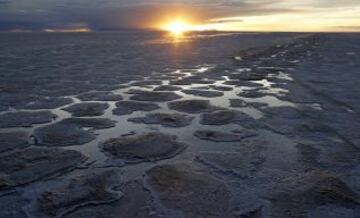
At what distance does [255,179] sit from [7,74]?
31.6 feet

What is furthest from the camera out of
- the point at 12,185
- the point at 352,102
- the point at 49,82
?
the point at 49,82

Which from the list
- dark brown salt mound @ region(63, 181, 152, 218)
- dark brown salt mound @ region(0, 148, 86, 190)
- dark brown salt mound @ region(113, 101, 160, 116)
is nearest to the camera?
dark brown salt mound @ region(63, 181, 152, 218)

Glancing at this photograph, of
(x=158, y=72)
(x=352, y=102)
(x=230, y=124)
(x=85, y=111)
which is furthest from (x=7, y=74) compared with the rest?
(x=352, y=102)

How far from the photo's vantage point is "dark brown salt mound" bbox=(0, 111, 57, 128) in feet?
19.4

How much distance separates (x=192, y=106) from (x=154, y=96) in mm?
1213

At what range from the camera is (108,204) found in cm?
349

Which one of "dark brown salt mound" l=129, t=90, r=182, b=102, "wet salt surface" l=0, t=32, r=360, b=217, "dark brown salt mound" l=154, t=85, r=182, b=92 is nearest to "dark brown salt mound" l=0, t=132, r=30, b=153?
"wet salt surface" l=0, t=32, r=360, b=217

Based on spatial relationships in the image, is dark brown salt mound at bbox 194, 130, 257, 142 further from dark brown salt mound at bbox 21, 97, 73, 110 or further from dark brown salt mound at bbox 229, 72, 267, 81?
dark brown salt mound at bbox 229, 72, 267, 81

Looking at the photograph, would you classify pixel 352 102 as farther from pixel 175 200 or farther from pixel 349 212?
pixel 175 200

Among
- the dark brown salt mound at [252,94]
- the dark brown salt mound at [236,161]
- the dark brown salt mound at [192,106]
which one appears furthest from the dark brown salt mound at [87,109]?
the dark brown salt mound at [252,94]

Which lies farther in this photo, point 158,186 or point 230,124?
point 230,124

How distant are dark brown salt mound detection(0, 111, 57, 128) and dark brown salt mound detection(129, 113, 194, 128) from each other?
4.20 ft

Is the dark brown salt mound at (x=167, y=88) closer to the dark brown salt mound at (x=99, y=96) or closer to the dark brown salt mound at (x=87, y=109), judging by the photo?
the dark brown salt mound at (x=99, y=96)

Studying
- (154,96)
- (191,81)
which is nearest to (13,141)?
(154,96)
